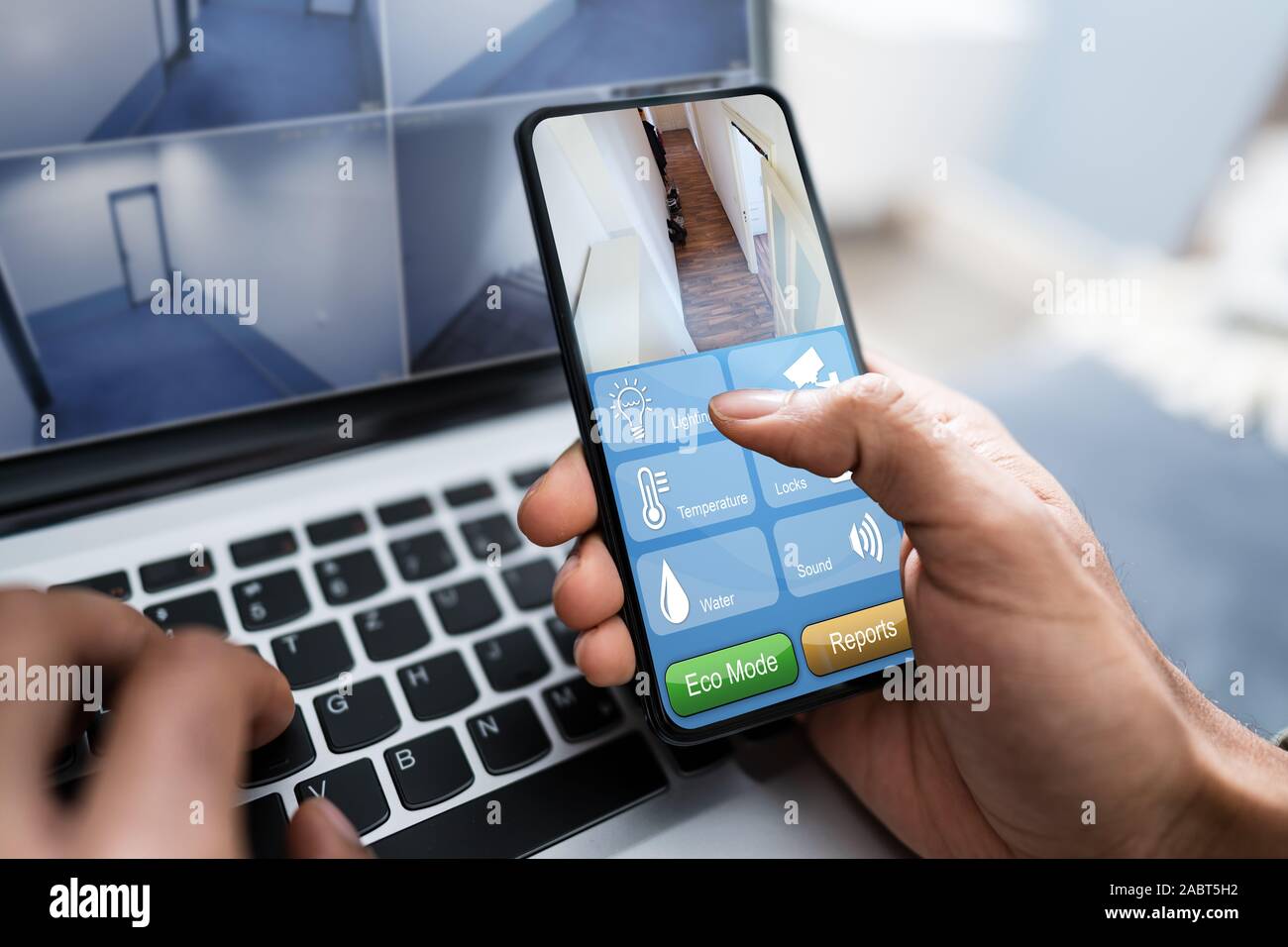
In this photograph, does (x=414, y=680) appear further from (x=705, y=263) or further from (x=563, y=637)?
Result: (x=705, y=263)

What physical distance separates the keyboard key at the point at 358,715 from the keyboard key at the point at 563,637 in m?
0.09

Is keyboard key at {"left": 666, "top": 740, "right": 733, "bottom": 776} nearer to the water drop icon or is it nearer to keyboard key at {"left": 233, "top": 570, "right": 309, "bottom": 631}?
the water drop icon

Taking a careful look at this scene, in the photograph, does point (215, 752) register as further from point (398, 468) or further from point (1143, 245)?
point (1143, 245)

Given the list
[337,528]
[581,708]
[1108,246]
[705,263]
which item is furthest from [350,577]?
[1108,246]

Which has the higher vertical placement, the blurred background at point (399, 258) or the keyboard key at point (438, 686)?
the blurred background at point (399, 258)

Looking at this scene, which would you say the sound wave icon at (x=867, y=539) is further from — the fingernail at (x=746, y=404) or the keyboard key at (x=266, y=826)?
the keyboard key at (x=266, y=826)

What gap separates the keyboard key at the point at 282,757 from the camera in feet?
1.13

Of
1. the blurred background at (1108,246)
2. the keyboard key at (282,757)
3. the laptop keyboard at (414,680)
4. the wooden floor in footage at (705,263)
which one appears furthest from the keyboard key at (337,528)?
the blurred background at (1108,246)

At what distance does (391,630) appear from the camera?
1.33ft

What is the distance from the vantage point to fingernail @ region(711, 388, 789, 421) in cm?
35

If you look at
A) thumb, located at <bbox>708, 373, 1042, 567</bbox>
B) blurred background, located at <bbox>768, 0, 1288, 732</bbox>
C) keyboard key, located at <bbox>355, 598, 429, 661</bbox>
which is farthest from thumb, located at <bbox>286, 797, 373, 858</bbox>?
blurred background, located at <bbox>768, 0, 1288, 732</bbox>

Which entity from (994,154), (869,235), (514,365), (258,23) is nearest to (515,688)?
(514,365)

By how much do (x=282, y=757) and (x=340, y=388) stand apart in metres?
0.22
